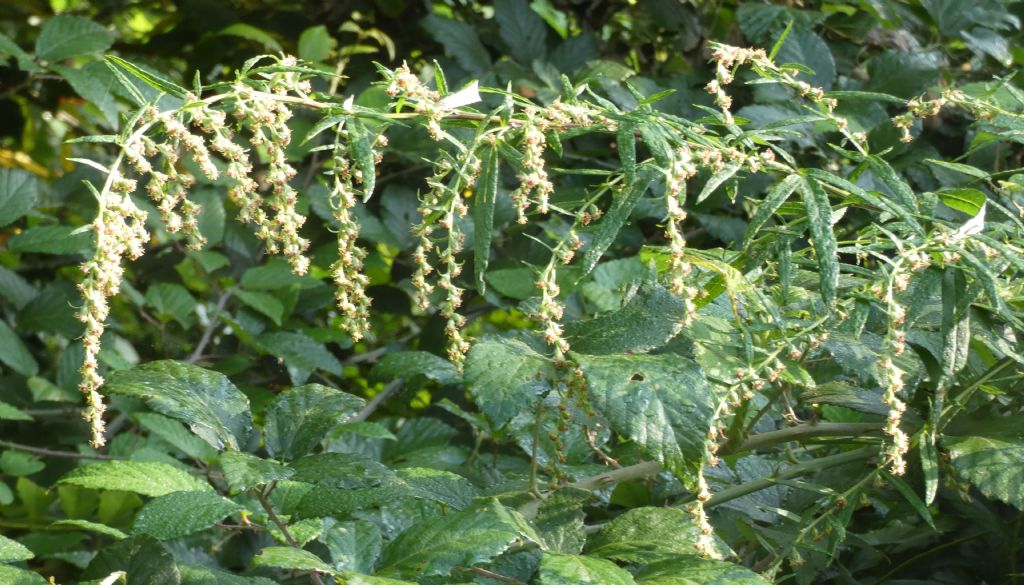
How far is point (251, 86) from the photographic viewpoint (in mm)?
928

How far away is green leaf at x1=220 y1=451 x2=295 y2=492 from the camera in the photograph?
89 cm

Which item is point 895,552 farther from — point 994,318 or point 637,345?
point 637,345

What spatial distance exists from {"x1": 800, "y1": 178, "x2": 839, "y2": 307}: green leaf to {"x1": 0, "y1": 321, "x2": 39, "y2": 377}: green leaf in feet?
5.14

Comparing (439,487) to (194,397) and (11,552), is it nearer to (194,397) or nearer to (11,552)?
(194,397)

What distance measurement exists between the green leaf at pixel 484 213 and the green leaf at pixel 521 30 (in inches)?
53.5

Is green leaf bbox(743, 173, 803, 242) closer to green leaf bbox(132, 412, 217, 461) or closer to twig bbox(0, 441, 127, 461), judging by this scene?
green leaf bbox(132, 412, 217, 461)

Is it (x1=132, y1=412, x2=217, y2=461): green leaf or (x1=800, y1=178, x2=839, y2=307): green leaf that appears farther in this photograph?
(x1=132, y1=412, x2=217, y2=461): green leaf

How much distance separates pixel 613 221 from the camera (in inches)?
35.4

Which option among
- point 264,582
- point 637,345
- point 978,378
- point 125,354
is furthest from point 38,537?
point 978,378

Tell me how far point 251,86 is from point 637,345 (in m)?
0.37

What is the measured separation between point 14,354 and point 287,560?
1.40 m

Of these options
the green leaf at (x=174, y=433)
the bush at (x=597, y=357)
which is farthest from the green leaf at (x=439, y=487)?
the green leaf at (x=174, y=433)

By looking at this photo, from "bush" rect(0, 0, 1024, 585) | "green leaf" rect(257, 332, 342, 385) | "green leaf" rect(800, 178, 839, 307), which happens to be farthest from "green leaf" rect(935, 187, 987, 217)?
"green leaf" rect(257, 332, 342, 385)

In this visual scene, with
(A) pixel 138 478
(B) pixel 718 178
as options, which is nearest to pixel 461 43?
(A) pixel 138 478
